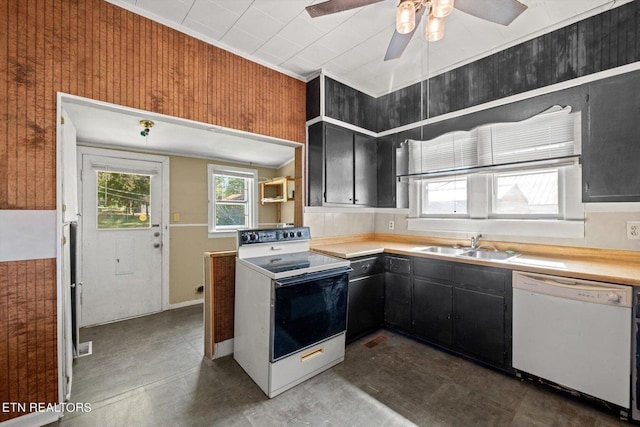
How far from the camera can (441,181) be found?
321cm

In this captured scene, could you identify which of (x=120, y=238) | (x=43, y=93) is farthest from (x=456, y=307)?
(x=120, y=238)

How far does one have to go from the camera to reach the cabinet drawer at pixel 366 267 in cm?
264

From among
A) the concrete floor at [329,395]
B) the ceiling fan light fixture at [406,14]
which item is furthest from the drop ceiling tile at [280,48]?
the concrete floor at [329,395]

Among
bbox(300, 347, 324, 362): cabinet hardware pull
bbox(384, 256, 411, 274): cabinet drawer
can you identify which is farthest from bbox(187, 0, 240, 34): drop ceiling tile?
bbox(300, 347, 324, 362): cabinet hardware pull

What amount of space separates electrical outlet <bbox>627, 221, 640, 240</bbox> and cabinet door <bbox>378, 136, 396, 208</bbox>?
1.93m

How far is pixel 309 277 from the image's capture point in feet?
6.75

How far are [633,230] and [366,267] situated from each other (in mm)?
2050

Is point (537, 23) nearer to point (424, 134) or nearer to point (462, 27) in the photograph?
point (462, 27)

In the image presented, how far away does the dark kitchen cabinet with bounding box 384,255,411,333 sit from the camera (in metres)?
2.72

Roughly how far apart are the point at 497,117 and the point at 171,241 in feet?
13.1

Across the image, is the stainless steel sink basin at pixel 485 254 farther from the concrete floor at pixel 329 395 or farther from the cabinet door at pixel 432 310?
the concrete floor at pixel 329 395

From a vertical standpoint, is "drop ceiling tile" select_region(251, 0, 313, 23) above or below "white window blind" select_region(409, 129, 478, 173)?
above

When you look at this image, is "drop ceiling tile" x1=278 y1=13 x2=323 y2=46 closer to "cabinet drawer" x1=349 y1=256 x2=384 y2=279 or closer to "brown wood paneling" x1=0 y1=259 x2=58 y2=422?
"cabinet drawer" x1=349 y1=256 x2=384 y2=279

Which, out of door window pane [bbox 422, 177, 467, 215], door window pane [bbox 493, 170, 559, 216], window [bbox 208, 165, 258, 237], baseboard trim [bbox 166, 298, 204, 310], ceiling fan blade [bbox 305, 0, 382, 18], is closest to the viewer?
ceiling fan blade [bbox 305, 0, 382, 18]
